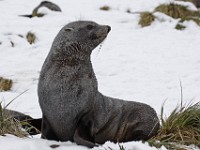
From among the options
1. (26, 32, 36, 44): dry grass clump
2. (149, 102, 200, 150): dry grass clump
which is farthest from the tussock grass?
(26, 32, 36, 44): dry grass clump

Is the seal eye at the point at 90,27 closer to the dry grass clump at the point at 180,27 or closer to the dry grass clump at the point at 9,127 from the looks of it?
the dry grass clump at the point at 9,127

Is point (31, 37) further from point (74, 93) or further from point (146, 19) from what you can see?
point (74, 93)

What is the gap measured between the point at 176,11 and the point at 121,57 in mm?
3475

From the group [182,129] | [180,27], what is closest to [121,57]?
[180,27]

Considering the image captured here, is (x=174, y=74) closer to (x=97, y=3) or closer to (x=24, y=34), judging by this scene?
(x=24, y=34)

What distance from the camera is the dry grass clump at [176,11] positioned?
1267 cm

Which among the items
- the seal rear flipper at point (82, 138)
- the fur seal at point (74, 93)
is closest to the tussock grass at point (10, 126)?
the fur seal at point (74, 93)

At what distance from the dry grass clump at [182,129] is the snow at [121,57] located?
0.60 metres

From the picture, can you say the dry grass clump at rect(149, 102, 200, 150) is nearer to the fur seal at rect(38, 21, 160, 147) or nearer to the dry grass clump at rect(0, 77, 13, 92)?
the fur seal at rect(38, 21, 160, 147)

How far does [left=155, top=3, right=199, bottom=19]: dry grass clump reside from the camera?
12.7m

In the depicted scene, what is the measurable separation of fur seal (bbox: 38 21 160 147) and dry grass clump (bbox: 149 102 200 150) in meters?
0.63

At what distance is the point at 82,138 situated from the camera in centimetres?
450

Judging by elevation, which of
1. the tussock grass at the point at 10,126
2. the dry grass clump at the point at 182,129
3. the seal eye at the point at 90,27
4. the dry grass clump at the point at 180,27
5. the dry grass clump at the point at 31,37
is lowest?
the dry grass clump at the point at 31,37

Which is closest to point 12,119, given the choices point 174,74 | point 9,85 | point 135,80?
point 9,85
